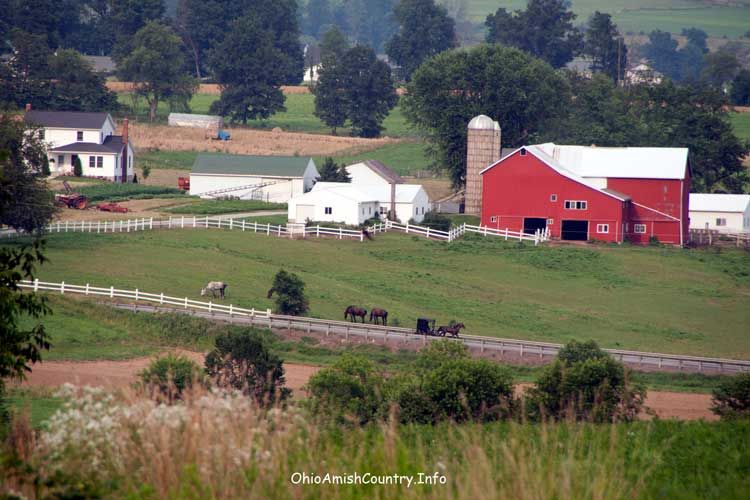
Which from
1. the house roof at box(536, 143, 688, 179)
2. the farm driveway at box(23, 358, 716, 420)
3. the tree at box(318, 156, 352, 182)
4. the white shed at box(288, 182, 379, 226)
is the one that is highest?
the house roof at box(536, 143, 688, 179)

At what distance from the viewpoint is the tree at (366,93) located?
117 metres

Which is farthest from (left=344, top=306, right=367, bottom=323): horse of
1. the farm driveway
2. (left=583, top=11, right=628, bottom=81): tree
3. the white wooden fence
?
(left=583, top=11, right=628, bottom=81): tree

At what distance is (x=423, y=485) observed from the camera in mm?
11711

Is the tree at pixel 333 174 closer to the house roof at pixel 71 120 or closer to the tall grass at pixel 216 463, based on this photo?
the house roof at pixel 71 120

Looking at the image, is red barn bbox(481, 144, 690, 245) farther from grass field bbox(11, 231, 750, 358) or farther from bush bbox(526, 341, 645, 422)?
bush bbox(526, 341, 645, 422)

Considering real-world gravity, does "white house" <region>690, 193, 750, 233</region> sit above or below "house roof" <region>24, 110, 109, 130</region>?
below

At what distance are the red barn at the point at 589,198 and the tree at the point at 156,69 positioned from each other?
5325cm

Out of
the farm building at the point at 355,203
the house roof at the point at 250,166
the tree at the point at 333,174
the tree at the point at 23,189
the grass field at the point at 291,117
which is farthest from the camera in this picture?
the grass field at the point at 291,117

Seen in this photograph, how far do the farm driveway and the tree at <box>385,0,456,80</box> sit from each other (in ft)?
392

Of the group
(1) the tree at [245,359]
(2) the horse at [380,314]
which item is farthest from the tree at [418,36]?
(1) the tree at [245,359]

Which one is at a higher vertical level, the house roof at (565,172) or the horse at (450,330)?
the house roof at (565,172)

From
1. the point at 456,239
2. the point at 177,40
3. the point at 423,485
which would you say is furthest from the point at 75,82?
the point at 423,485

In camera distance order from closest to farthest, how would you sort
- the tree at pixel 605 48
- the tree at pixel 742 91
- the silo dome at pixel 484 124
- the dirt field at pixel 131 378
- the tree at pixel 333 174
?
the dirt field at pixel 131 378, the tree at pixel 333 174, the silo dome at pixel 484 124, the tree at pixel 742 91, the tree at pixel 605 48

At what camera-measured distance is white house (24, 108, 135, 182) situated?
261 feet
